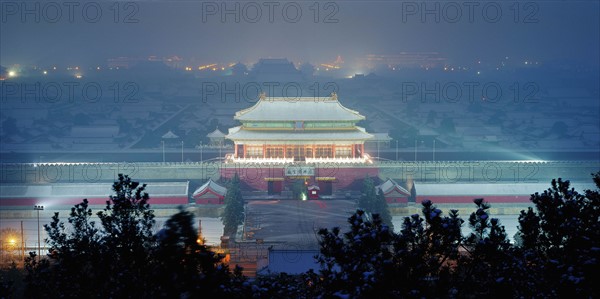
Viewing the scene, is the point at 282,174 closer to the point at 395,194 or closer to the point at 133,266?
the point at 395,194

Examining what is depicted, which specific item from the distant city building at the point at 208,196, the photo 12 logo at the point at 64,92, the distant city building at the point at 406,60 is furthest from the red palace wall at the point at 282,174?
the distant city building at the point at 406,60

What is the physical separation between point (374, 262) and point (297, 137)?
1917 centimetres

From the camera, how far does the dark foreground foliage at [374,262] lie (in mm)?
7516

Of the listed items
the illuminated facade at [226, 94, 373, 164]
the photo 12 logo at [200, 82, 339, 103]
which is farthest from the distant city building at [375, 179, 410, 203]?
the photo 12 logo at [200, 82, 339, 103]

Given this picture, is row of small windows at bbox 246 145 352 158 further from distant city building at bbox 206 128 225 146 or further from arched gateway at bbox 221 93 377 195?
distant city building at bbox 206 128 225 146

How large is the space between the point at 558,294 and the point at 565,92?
59894mm

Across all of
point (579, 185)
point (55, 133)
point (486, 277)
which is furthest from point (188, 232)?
point (55, 133)

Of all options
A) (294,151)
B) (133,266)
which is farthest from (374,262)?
(294,151)

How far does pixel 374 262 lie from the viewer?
8180mm

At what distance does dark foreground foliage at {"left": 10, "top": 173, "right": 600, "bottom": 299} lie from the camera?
24.7 feet

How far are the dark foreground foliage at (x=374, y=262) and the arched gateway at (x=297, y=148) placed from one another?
16.3 m

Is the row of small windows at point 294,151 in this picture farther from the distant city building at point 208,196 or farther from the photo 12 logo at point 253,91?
the photo 12 logo at point 253,91

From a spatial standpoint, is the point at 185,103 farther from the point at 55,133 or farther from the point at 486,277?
the point at 486,277

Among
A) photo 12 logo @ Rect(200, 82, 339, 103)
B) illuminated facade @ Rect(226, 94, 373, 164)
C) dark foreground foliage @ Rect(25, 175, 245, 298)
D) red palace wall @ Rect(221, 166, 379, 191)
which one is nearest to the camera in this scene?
dark foreground foliage @ Rect(25, 175, 245, 298)
